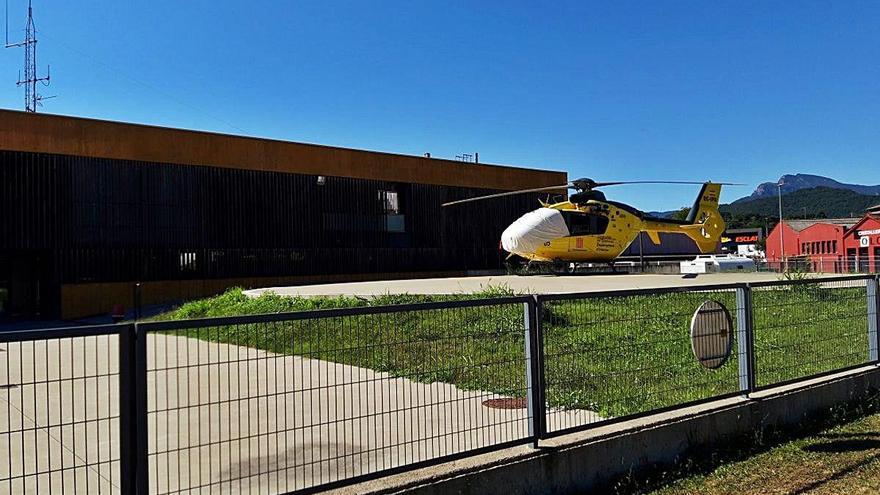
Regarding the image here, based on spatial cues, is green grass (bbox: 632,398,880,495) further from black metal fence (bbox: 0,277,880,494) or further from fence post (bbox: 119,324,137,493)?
fence post (bbox: 119,324,137,493)

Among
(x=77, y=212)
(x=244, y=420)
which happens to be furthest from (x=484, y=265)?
(x=244, y=420)

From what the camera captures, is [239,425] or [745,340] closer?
[239,425]

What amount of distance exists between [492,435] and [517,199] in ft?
131

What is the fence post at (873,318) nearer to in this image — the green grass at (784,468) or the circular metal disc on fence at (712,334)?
the green grass at (784,468)

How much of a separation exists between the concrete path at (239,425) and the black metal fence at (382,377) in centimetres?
3

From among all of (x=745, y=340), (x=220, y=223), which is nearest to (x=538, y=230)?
(x=220, y=223)

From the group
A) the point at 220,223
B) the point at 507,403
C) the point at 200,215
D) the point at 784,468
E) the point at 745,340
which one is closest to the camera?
the point at 507,403

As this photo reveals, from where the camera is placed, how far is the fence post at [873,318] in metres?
7.86

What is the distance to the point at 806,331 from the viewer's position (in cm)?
730

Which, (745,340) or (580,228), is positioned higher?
(580,228)

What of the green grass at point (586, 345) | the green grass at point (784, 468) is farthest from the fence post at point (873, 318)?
the green grass at point (784, 468)

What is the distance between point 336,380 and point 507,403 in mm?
1238

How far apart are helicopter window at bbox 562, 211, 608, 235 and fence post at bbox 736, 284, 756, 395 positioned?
21.1 metres

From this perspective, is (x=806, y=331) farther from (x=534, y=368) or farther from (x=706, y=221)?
(x=706, y=221)
